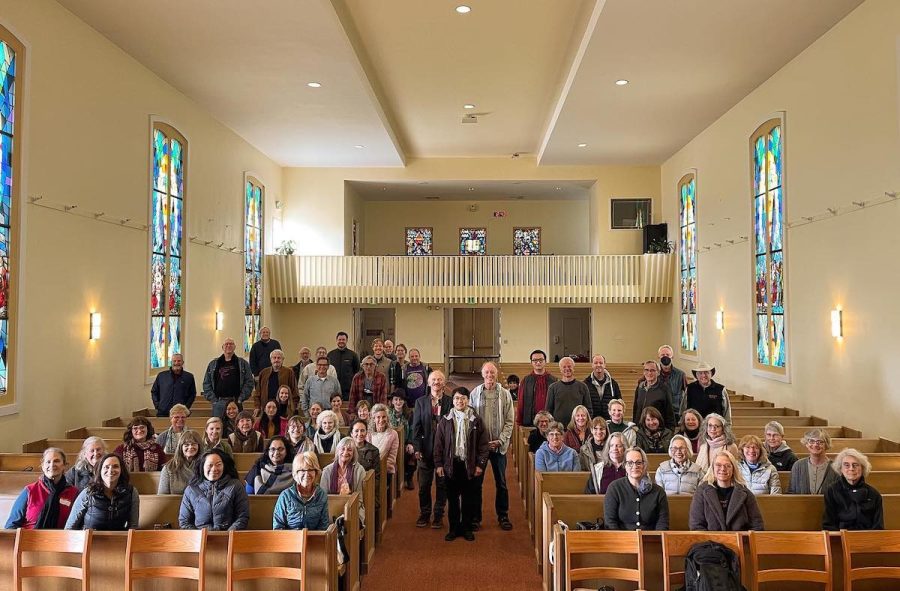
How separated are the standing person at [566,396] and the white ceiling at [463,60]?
4.03 m

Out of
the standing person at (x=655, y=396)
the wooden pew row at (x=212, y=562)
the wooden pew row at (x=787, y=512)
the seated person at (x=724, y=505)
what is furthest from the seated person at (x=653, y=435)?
the wooden pew row at (x=212, y=562)

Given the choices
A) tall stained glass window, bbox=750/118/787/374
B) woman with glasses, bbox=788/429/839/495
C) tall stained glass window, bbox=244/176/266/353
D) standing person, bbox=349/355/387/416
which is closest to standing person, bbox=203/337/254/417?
standing person, bbox=349/355/387/416

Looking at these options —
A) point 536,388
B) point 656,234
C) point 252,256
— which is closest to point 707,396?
point 536,388

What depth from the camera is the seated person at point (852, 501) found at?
477 cm

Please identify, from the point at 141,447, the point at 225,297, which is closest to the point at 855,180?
the point at 141,447

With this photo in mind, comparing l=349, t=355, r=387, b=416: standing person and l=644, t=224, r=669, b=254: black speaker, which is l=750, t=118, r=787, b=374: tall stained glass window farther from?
l=349, t=355, r=387, b=416: standing person

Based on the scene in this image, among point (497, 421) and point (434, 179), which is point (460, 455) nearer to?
point (497, 421)

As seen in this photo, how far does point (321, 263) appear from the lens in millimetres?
17062

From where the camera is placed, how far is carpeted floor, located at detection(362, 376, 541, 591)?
5539mm

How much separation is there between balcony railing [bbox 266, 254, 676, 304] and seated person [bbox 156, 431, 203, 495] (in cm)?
1141

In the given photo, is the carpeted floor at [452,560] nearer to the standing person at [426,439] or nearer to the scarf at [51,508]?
the standing person at [426,439]

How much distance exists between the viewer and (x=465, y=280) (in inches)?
685

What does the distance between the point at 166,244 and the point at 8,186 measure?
3892 millimetres

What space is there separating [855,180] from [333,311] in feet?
40.0
